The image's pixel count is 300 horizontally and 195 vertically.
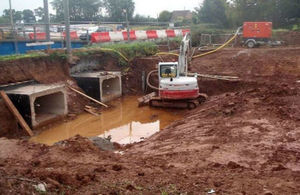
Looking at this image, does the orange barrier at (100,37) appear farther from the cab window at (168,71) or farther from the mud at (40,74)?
the cab window at (168,71)

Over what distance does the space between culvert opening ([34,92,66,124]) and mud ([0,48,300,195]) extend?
5.68 metres

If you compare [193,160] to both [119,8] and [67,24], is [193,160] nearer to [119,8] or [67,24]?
[67,24]

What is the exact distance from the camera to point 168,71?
15.8 m

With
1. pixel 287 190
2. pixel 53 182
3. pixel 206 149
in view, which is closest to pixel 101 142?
pixel 206 149

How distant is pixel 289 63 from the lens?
66.3 ft

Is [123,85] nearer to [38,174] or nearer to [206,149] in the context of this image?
[206,149]

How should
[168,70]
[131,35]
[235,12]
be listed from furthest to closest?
[235,12], [131,35], [168,70]

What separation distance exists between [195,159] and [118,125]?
771cm

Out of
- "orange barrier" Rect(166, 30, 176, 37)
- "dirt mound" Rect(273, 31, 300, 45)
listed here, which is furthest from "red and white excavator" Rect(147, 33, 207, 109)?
"dirt mound" Rect(273, 31, 300, 45)

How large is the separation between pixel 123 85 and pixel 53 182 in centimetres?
1566

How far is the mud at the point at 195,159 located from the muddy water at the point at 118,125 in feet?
6.78

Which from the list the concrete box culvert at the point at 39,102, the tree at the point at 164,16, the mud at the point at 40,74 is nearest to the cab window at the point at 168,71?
the mud at the point at 40,74

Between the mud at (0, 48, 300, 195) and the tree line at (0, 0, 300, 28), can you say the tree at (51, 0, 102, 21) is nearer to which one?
the tree line at (0, 0, 300, 28)

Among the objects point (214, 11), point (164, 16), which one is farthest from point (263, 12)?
point (164, 16)
